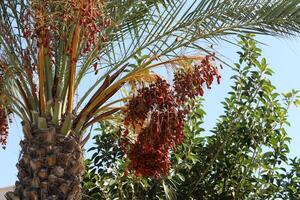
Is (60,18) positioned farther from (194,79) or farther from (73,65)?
(194,79)

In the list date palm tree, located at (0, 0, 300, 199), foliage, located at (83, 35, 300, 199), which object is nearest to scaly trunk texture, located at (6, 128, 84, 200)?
date palm tree, located at (0, 0, 300, 199)

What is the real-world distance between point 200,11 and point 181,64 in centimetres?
80

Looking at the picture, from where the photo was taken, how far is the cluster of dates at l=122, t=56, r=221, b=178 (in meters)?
4.33

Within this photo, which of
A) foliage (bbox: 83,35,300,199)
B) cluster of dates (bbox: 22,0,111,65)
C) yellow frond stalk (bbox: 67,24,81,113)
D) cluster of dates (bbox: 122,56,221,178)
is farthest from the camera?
foliage (bbox: 83,35,300,199)

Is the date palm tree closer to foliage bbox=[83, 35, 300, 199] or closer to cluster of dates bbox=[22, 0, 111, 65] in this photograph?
cluster of dates bbox=[22, 0, 111, 65]

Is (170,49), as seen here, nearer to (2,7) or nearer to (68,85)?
(68,85)

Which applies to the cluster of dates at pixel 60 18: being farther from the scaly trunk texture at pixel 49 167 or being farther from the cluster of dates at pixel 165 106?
the scaly trunk texture at pixel 49 167

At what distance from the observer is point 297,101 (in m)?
7.19

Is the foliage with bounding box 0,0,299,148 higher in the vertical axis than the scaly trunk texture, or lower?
higher

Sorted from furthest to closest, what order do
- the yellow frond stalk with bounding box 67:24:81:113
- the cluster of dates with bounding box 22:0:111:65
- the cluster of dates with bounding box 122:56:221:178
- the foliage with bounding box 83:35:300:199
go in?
the foliage with bounding box 83:35:300:199 → the yellow frond stalk with bounding box 67:24:81:113 → the cluster of dates with bounding box 122:56:221:178 → the cluster of dates with bounding box 22:0:111:65

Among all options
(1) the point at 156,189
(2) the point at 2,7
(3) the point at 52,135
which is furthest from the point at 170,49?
(1) the point at 156,189

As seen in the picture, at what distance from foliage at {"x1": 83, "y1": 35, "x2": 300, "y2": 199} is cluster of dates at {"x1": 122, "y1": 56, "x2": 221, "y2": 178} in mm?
2103

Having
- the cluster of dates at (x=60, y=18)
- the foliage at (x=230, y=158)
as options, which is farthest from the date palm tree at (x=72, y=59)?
the foliage at (x=230, y=158)

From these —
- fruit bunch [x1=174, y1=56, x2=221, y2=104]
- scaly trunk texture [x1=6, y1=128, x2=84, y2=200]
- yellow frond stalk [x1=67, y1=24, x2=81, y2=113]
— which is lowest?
scaly trunk texture [x1=6, y1=128, x2=84, y2=200]
